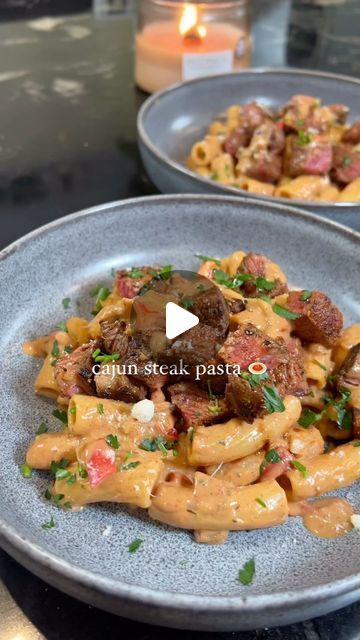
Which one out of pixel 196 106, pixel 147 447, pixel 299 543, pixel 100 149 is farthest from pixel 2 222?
pixel 299 543

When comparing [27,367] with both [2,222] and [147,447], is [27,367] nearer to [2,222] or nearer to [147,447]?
[147,447]

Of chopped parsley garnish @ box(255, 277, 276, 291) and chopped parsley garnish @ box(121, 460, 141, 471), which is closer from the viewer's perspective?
chopped parsley garnish @ box(121, 460, 141, 471)

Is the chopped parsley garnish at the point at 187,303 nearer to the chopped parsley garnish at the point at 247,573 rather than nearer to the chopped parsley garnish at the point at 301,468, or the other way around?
the chopped parsley garnish at the point at 301,468

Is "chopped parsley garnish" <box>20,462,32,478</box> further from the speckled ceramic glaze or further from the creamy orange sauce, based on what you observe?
the creamy orange sauce

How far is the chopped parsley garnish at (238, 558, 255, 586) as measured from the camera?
1071 mm

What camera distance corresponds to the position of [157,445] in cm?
123

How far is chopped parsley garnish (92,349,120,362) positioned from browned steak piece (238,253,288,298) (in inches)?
14.5

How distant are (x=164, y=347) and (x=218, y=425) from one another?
6.9 inches

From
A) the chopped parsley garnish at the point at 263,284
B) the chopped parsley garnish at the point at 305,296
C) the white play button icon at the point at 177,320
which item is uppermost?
the white play button icon at the point at 177,320

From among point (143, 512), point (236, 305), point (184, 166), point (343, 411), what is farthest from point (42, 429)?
point (184, 166)
